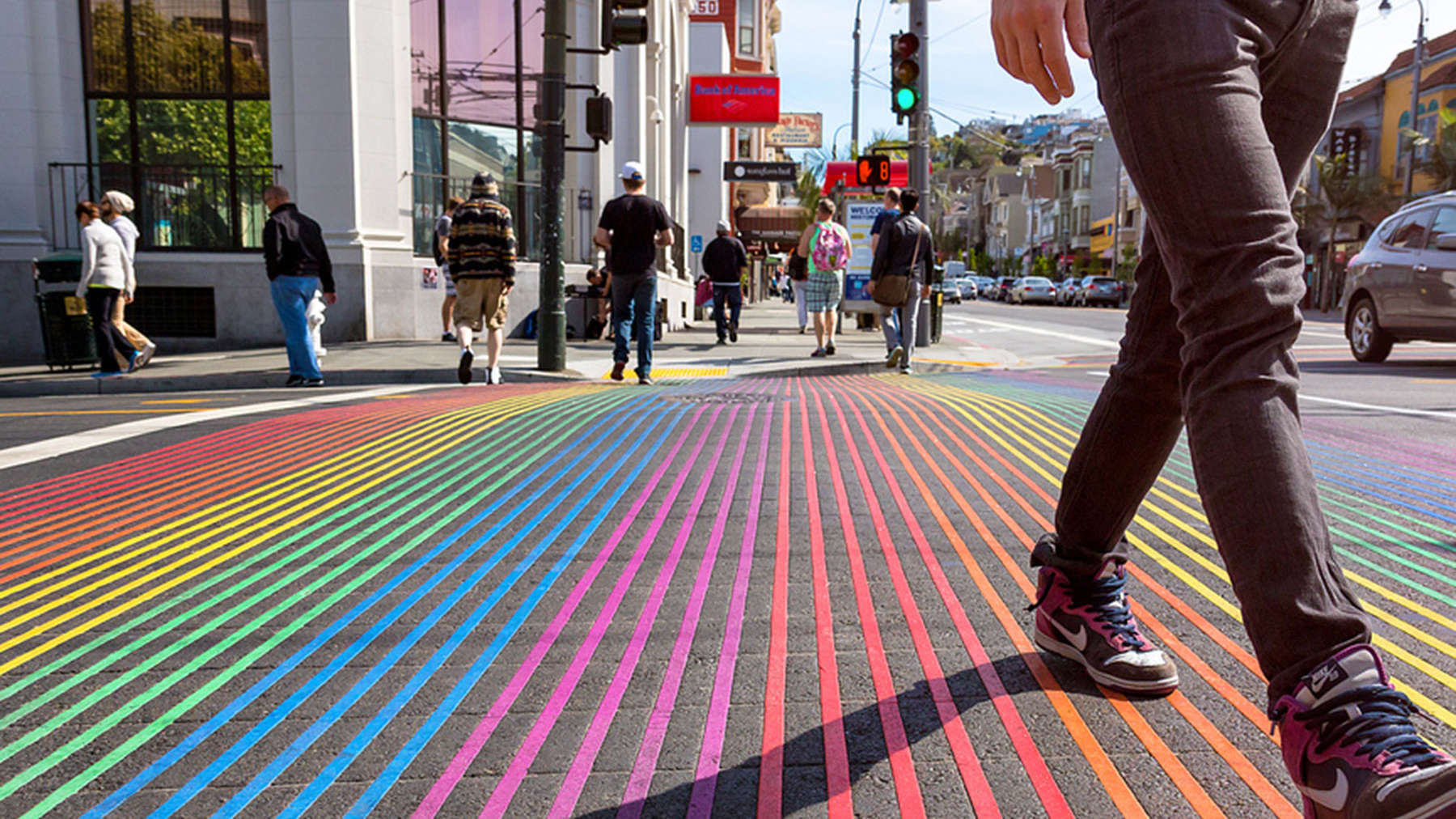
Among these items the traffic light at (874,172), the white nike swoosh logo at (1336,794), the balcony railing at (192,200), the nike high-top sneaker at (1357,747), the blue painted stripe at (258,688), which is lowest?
the blue painted stripe at (258,688)

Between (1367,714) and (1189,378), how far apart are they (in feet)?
1.67

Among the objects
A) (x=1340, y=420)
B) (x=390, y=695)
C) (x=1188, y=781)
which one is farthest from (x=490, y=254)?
(x=1188, y=781)

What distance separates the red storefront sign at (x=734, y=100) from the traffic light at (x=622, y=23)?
515 inches

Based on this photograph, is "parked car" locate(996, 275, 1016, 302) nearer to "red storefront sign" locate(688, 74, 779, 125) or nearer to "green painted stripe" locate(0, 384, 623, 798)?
"red storefront sign" locate(688, 74, 779, 125)

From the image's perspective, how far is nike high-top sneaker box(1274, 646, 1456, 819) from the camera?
4.07 feet

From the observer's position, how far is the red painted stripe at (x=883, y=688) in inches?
69.8

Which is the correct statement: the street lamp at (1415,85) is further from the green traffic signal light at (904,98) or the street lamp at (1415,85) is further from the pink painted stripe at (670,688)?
the pink painted stripe at (670,688)

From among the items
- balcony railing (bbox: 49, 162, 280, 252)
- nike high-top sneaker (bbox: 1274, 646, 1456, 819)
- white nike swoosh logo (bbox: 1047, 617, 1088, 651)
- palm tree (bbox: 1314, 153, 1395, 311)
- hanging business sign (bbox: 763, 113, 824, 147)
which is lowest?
white nike swoosh logo (bbox: 1047, 617, 1088, 651)

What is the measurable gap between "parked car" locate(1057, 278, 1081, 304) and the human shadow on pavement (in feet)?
184

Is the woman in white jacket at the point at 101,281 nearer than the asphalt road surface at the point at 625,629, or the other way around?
the asphalt road surface at the point at 625,629

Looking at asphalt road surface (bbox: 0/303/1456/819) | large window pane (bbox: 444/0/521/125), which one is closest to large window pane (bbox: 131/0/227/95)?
large window pane (bbox: 444/0/521/125)

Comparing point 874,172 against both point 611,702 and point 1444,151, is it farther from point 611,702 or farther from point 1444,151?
point 1444,151

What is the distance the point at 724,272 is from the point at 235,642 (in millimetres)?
15171

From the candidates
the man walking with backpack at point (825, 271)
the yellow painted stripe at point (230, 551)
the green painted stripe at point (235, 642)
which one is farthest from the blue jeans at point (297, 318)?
the green painted stripe at point (235, 642)
